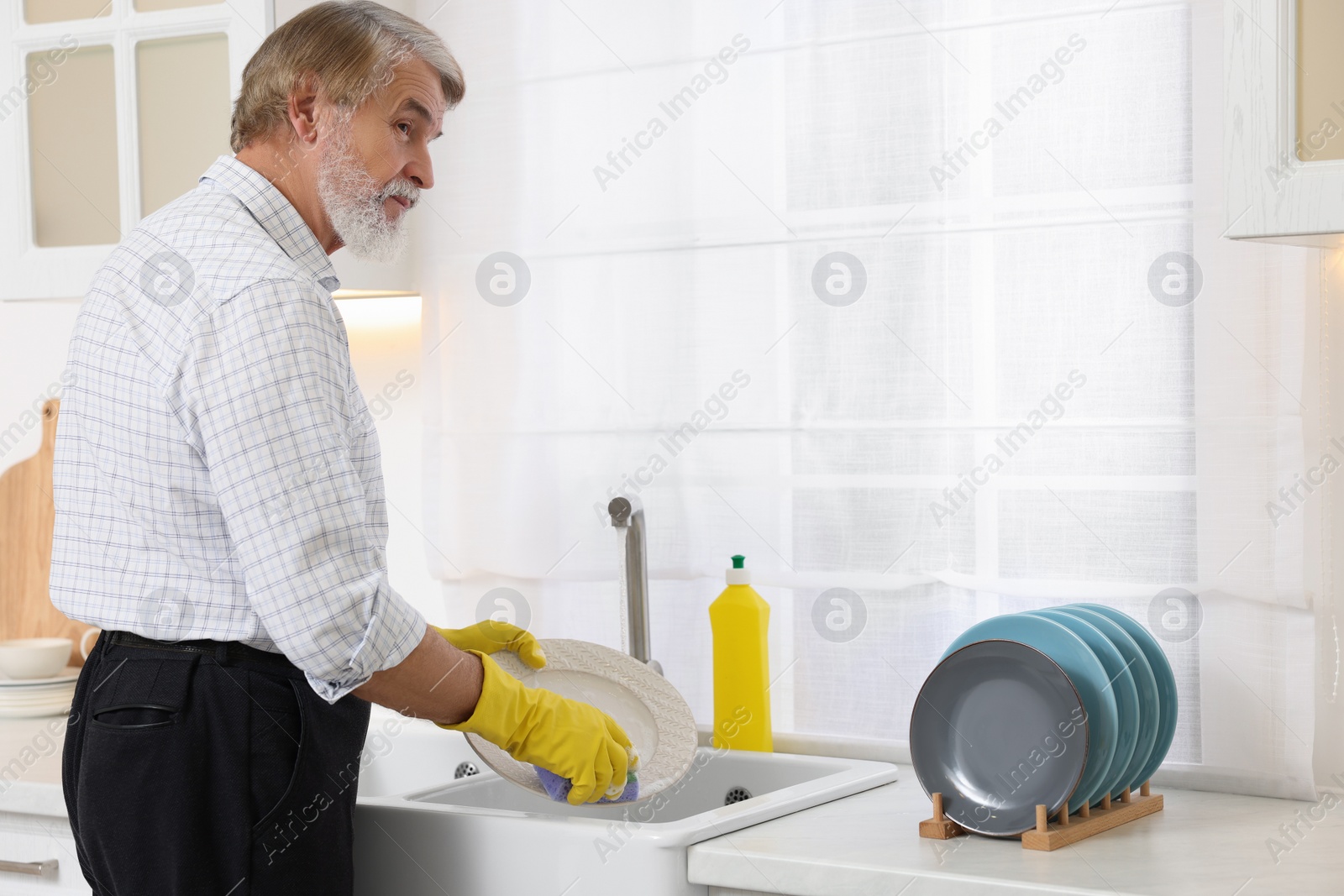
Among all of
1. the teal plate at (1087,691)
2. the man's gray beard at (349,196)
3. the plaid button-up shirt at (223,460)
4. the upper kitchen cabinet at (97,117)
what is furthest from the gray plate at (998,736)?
the upper kitchen cabinet at (97,117)

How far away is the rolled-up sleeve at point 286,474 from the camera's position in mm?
993

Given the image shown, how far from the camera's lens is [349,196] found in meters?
1.19

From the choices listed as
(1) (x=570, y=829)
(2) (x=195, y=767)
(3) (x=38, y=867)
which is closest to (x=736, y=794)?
(1) (x=570, y=829)

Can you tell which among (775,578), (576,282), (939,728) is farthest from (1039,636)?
(576,282)

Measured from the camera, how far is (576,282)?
181 cm

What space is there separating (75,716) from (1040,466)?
1.03 metres

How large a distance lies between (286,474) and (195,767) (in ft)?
0.89

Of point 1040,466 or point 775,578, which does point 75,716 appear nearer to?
point 775,578

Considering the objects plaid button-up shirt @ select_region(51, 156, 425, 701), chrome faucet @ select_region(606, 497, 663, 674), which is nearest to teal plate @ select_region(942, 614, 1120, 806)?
chrome faucet @ select_region(606, 497, 663, 674)

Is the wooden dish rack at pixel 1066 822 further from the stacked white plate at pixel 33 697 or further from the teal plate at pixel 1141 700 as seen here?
the stacked white plate at pixel 33 697

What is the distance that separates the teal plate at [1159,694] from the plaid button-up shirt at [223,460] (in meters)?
0.75

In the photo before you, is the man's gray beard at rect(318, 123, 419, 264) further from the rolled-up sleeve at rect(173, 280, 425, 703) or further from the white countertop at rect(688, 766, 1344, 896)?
the white countertop at rect(688, 766, 1344, 896)

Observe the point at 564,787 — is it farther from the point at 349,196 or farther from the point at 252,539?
the point at 349,196

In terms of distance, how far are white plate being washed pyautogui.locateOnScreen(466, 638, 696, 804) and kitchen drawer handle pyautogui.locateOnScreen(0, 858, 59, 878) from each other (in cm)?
54
